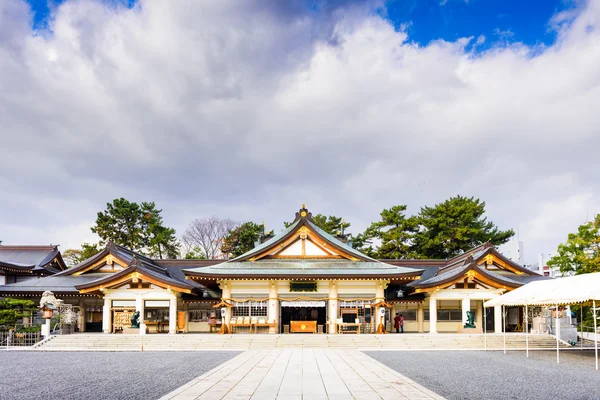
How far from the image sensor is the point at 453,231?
1870 inches

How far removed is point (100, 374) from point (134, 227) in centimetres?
4046

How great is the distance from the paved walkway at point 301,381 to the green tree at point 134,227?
120ft

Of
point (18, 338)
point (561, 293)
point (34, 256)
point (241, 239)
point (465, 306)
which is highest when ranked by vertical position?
point (241, 239)

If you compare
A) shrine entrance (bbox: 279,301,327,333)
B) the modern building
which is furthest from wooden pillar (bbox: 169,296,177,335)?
shrine entrance (bbox: 279,301,327,333)

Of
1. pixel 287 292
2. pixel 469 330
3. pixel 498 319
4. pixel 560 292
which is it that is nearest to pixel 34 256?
pixel 287 292

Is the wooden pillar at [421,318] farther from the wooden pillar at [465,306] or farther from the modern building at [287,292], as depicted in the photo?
the wooden pillar at [465,306]

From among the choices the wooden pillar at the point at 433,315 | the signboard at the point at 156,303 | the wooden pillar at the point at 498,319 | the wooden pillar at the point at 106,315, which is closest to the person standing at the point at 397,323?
the wooden pillar at the point at 433,315

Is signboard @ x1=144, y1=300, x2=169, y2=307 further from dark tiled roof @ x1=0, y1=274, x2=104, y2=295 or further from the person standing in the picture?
the person standing

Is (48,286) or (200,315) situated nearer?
(48,286)

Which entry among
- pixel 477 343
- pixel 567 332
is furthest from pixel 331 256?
pixel 567 332

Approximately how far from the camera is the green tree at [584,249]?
27812 mm

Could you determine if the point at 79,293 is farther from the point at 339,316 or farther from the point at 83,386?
the point at 83,386

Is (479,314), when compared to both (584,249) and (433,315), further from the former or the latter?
(584,249)

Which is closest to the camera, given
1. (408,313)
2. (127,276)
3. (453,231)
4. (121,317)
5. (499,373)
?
(499,373)
